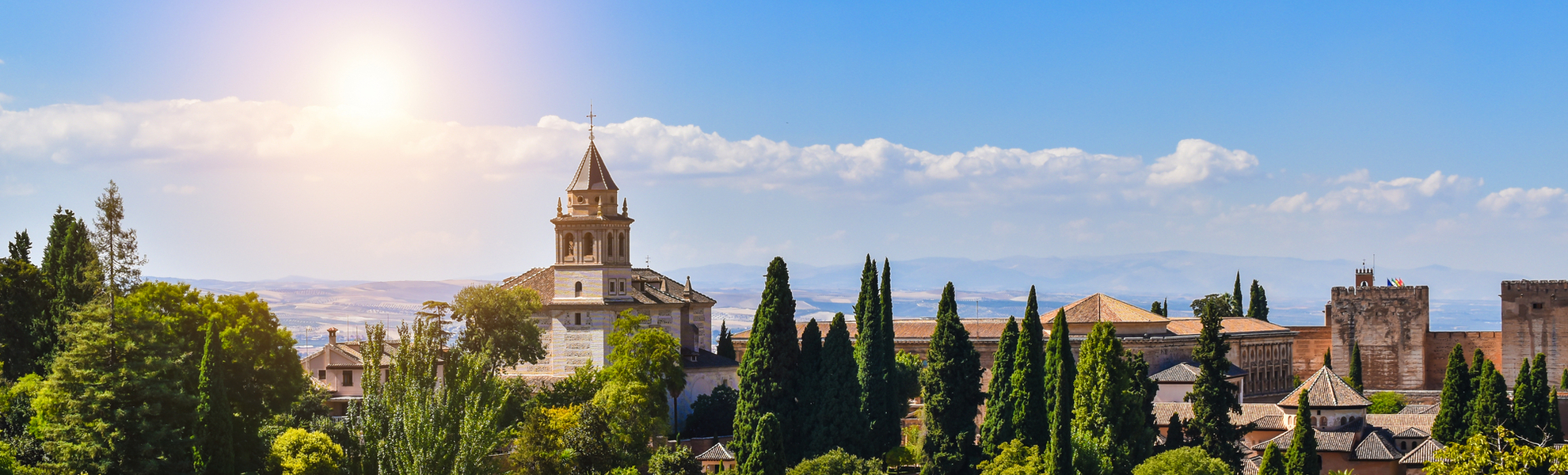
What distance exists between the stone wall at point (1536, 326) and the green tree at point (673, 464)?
57727 mm

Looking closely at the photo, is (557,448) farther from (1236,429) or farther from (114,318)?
(1236,429)

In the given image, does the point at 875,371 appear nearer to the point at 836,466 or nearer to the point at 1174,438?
the point at 836,466

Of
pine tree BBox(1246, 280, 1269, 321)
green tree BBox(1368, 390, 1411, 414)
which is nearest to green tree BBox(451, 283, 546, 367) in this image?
green tree BBox(1368, 390, 1411, 414)

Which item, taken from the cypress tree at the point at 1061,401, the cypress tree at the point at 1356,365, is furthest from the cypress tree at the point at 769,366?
the cypress tree at the point at 1356,365

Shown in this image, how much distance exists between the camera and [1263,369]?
88.1 m

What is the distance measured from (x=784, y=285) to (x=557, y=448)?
8.84m

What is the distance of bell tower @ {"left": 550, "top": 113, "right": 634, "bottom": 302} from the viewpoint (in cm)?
6594

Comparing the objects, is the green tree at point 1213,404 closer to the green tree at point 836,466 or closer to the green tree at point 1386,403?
the green tree at point 836,466

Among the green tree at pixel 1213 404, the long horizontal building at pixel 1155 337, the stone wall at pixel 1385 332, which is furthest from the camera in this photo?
the stone wall at pixel 1385 332

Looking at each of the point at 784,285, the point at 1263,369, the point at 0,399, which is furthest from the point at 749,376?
the point at 1263,369

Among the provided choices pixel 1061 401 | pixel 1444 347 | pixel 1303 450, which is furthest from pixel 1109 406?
pixel 1444 347

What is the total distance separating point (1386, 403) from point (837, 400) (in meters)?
40.1

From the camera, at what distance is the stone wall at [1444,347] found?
94.1m

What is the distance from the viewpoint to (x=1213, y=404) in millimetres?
54844
